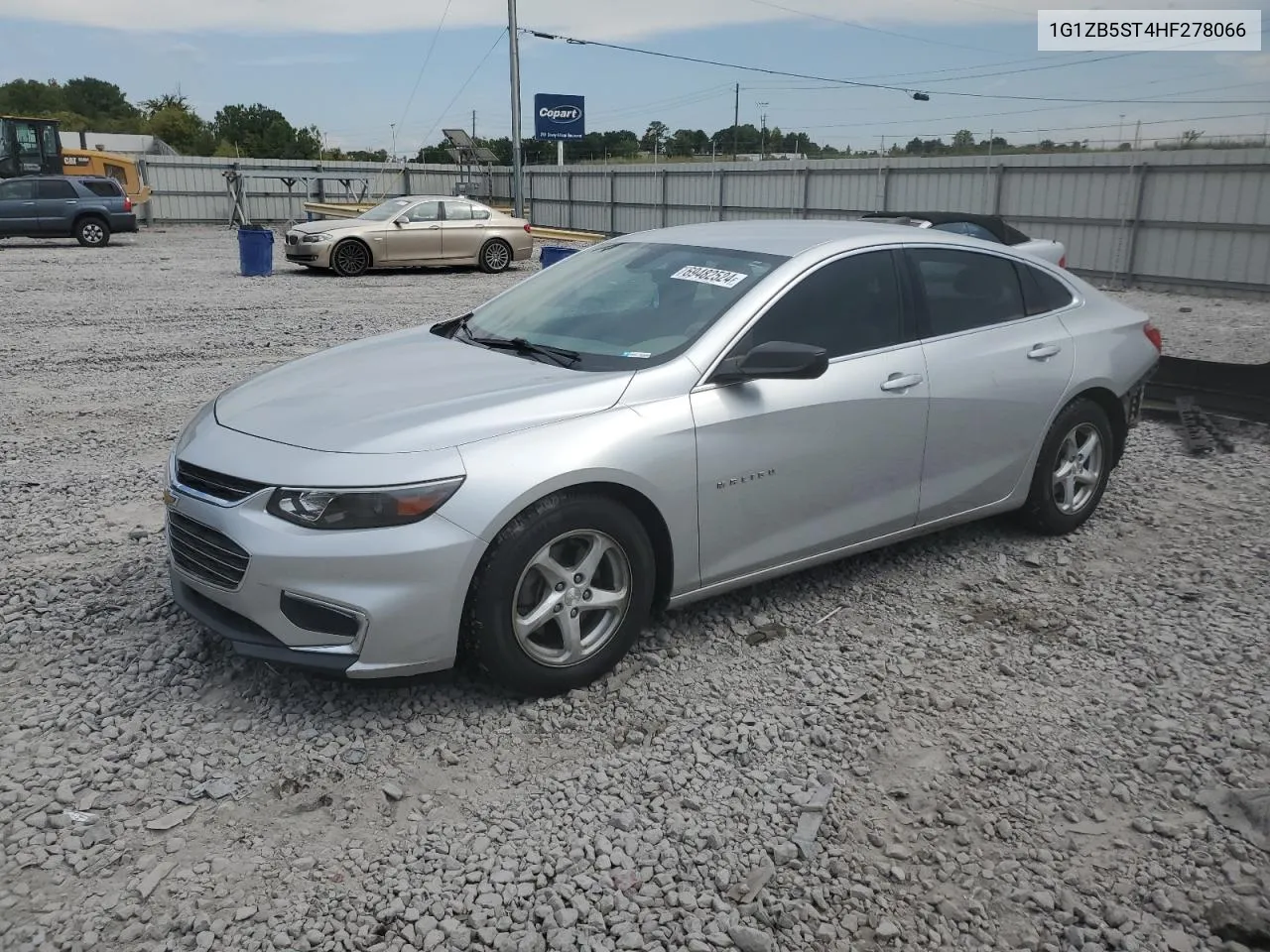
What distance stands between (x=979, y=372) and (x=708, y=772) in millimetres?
2417

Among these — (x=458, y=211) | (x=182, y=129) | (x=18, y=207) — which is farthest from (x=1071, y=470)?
(x=182, y=129)

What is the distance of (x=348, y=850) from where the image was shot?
2.96 meters

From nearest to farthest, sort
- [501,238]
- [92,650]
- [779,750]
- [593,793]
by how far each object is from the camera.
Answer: [593,793]
[779,750]
[92,650]
[501,238]

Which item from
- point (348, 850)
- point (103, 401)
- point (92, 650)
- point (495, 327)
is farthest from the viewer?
point (103, 401)

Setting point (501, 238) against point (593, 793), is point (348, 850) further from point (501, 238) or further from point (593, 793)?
point (501, 238)

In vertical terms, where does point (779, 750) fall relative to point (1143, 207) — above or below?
below

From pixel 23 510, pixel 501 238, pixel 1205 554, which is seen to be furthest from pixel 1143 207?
pixel 23 510

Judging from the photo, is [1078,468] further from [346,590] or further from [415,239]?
[415,239]

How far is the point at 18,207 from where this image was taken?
2423cm

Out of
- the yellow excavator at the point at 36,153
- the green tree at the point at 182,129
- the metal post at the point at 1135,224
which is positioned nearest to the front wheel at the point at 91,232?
the yellow excavator at the point at 36,153

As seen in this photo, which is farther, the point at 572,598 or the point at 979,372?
the point at 979,372

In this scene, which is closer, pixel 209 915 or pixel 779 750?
pixel 209 915

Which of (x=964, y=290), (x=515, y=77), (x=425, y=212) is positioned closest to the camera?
(x=964, y=290)

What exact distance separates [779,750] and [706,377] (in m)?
1.37
